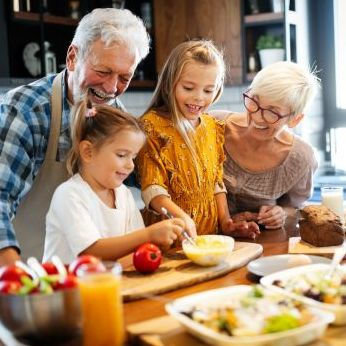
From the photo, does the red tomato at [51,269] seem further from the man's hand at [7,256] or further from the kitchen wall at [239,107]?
the kitchen wall at [239,107]

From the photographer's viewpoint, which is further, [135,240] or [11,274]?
[135,240]

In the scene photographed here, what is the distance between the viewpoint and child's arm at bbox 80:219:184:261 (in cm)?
171

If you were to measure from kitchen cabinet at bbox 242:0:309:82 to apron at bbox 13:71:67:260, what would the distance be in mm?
2028

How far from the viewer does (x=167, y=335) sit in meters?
1.23

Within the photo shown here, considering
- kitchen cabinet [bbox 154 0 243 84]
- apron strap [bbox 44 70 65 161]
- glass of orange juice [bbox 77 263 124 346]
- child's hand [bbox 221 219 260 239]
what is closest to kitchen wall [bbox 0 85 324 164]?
kitchen cabinet [bbox 154 0 243 84]

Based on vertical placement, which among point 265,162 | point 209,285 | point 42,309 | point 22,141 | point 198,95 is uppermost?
point 198,95

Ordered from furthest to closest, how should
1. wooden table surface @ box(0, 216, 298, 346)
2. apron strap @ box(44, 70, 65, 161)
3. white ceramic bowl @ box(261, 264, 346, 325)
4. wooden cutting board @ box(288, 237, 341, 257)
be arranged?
apron strap @ box(44, 70, 65, 161) < wooden cutting board @ box(288, 237, 341, 257) < wooden table surface @ box(0, 216, 298, 346) < white ceramic bowl @ box(261, 264, 346, 325)

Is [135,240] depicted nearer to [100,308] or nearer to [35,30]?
[100,308]

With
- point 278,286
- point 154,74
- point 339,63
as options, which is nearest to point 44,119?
point 278,286

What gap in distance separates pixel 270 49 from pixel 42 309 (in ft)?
10.6

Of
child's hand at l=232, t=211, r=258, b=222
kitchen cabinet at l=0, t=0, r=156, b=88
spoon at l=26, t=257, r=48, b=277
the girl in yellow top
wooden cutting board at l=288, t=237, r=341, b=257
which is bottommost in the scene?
wooden cutting board at l=288, t=237, r=341, b=257

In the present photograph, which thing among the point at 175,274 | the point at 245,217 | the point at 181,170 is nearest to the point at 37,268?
the point at 175,274

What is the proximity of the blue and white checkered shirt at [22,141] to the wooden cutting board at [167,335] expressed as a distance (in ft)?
2.28

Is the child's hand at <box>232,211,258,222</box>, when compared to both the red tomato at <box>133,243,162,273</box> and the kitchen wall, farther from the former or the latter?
the kitchen wall
